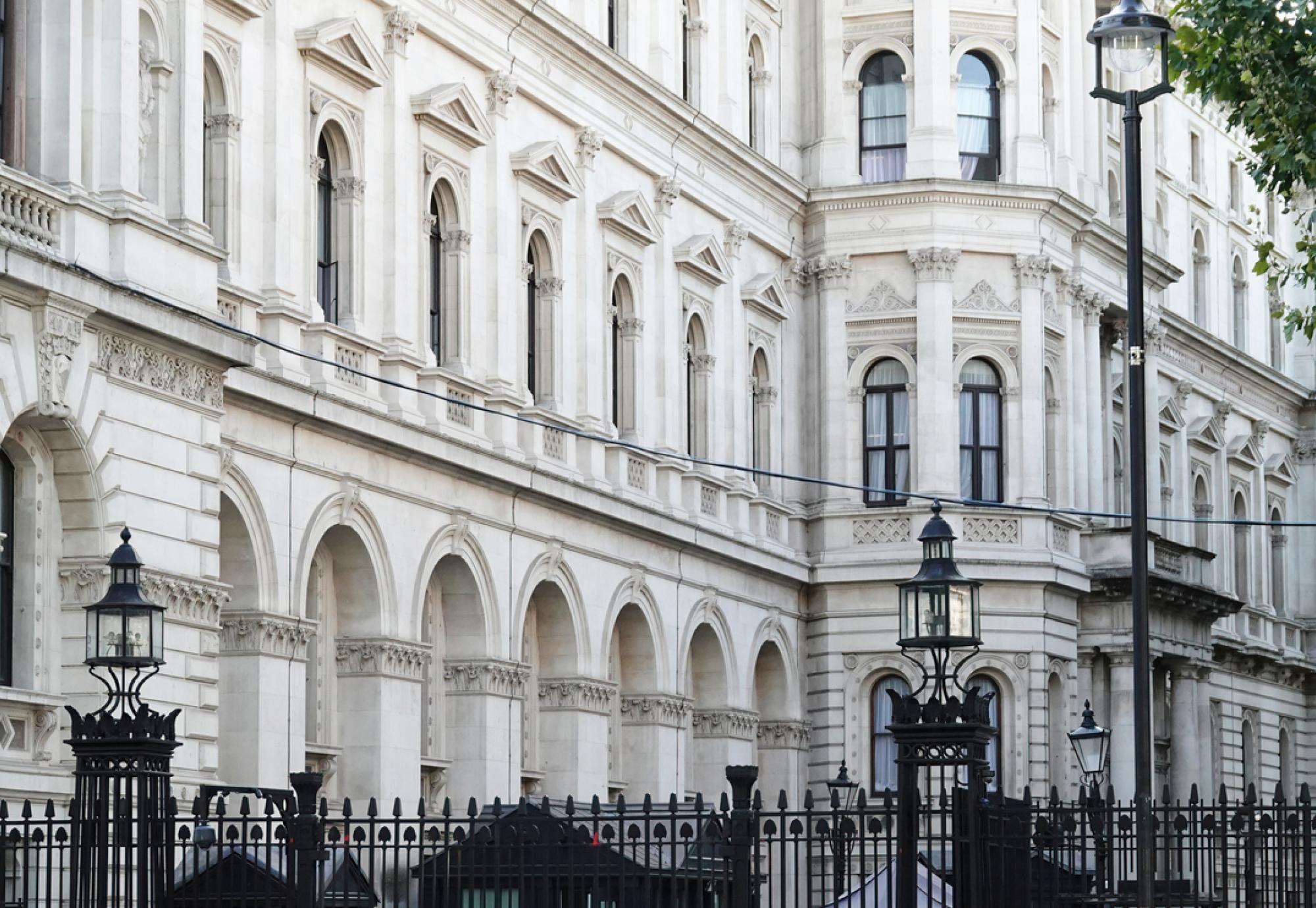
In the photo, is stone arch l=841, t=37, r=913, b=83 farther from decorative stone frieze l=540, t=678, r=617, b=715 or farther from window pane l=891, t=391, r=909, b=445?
decorative stone frieze l=540, t=678, r=617, b=715

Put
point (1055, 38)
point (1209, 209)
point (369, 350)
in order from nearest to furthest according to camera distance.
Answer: point (369, 350) → point (1055, 38) → point (1209, 209)

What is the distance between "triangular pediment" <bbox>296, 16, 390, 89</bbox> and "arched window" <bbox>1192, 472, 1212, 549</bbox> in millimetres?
31901

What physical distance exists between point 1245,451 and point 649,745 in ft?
90.6

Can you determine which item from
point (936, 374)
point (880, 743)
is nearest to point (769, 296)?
point (936, 374)

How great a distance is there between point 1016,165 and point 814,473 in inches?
260

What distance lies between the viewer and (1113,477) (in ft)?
177

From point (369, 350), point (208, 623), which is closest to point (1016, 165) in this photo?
point (369, 350)

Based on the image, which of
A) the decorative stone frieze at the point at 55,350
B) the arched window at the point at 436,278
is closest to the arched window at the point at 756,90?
the arched window at the point at 436,278

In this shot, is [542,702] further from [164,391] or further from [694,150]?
[164,391]

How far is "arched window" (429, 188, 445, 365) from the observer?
1382 inches

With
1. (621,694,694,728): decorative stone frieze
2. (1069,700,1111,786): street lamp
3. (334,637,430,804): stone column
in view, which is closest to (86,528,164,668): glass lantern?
(334,637,430,804): stone column

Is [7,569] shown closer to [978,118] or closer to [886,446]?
[886,446]

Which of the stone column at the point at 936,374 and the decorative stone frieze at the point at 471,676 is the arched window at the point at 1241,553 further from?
the decorative stone frieze at the point at 471,676

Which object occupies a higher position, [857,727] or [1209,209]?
[1209,209]
